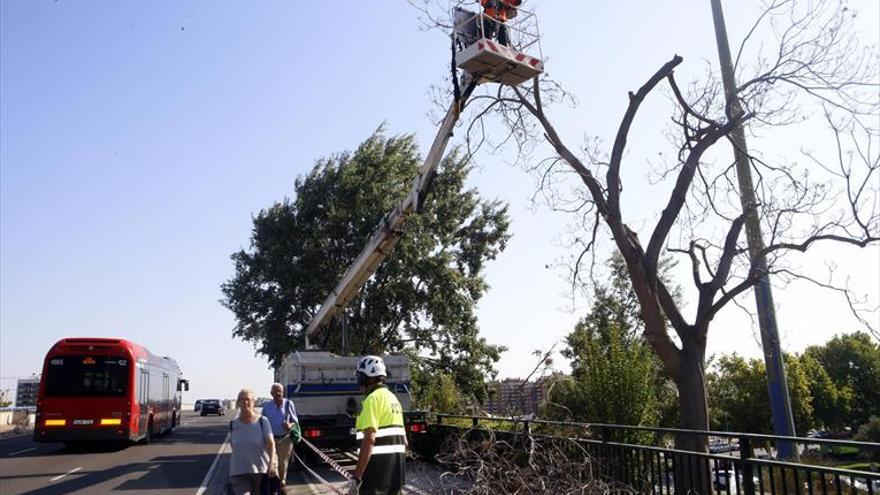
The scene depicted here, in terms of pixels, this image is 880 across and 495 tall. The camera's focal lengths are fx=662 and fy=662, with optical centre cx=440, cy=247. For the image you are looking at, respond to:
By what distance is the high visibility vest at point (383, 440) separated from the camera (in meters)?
4.83

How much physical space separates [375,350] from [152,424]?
10.5 m

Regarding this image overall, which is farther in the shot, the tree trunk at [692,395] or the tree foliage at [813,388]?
the tree foliage at [813,388]

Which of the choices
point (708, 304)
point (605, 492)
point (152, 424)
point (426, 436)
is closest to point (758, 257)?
point (708, 304)

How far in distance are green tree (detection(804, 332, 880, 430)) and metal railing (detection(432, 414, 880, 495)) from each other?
62.9 metres

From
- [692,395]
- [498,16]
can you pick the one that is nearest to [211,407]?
[498,16]

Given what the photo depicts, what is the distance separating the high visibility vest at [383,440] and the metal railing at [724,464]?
→ 2767 millimetres

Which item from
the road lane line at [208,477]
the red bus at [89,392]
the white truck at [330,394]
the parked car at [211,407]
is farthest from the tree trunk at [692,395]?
the parked car at [211,407]

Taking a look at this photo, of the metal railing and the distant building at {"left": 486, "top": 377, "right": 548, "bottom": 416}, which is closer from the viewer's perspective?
the metal railing

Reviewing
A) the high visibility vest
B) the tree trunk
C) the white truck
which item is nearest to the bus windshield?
the white truck

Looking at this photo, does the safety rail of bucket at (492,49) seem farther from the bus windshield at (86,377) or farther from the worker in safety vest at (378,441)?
the bus windshield at (86,377)

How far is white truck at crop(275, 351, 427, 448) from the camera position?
14734 millimetres

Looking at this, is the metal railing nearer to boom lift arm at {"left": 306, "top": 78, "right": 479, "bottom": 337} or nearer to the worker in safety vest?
the worker in safety vest

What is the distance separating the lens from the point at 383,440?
4.96 m

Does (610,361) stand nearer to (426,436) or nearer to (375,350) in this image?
(426,436)
